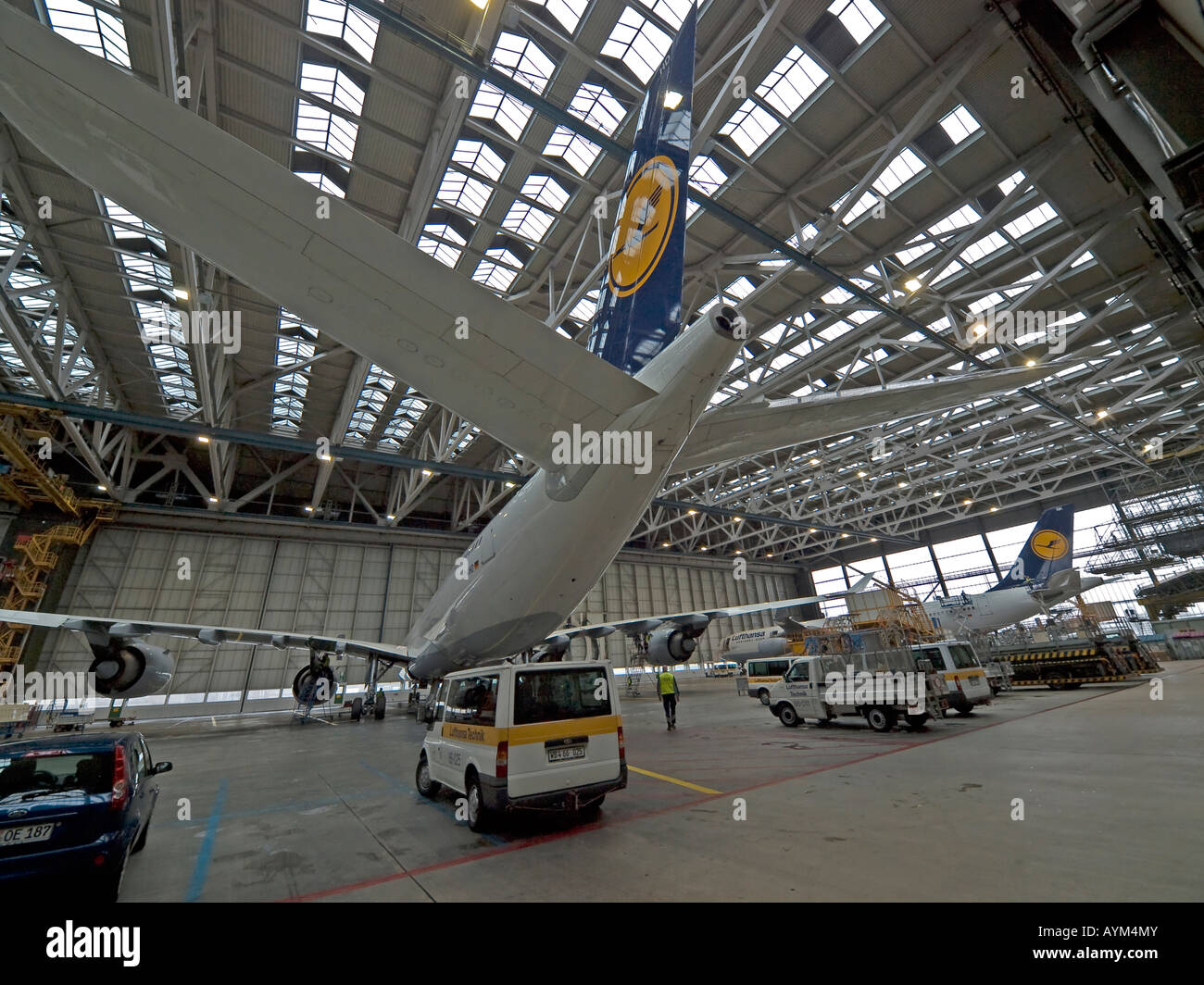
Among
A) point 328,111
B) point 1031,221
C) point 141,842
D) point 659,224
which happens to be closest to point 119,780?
point 141,842

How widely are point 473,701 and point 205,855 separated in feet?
9.68

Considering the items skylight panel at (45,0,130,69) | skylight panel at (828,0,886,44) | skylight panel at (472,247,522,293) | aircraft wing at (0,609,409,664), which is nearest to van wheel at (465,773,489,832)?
aircraft wing at (0,609,409,664)

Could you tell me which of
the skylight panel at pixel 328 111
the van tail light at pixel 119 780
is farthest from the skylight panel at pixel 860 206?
the van tail light at pixel 119 780

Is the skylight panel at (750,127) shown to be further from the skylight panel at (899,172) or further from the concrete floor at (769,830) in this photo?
the concrete floor at (769,830)

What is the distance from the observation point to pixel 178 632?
48.8ft

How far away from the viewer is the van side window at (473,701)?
564 centimetres

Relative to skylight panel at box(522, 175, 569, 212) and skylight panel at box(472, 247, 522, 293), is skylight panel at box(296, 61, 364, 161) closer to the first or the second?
skylight panel at box(522, 175, 569, 212)

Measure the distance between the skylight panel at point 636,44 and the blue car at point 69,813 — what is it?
14773mm

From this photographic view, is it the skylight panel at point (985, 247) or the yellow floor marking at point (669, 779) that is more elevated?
the skylight panel at point (985, 247)

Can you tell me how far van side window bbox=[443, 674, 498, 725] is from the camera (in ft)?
18.5

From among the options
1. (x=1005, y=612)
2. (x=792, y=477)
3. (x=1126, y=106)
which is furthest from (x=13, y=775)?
(x=792, y=477)

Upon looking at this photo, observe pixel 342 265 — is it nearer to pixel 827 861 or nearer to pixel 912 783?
pixel 827 861

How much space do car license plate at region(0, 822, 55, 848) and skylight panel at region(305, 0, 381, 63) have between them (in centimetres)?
1414

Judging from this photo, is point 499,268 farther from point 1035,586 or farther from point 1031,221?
point 1035,586
